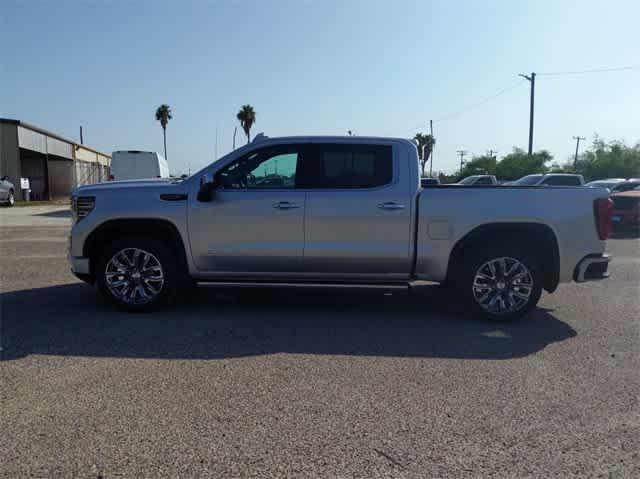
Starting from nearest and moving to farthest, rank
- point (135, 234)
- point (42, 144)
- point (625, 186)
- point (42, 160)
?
1. point (135, 234)
2. point (625, 186)
3. point (42, 144)
4. point (42, 160)

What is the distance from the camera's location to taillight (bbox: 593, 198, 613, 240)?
5.43 m

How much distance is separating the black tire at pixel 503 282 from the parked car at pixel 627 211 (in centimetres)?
1074

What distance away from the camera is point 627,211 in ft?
47.6

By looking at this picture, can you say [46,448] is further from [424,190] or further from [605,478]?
[424,190]

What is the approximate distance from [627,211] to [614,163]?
1421 inches

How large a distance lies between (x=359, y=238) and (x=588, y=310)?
10.0 feet

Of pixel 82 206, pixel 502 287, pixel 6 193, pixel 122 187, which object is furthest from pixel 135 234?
pixel 6 193

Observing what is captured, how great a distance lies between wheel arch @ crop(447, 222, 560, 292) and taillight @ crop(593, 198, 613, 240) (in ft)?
1.56

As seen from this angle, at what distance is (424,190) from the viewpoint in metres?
5.56

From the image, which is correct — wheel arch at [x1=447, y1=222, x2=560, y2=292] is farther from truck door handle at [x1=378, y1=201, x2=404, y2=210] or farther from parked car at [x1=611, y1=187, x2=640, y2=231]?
parked car at [x1=611, y1=187, x2=640, y2=231]

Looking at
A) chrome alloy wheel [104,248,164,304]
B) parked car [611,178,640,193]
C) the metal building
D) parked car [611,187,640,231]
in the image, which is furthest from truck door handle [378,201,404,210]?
the metal building

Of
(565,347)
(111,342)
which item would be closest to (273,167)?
(111,342)

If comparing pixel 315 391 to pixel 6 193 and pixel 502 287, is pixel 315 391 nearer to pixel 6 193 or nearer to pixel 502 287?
pixel 502 287

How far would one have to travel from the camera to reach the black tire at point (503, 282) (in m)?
5.52
